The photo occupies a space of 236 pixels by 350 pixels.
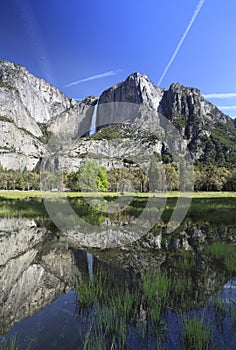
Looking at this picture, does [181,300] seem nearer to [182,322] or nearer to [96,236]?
[182,322]

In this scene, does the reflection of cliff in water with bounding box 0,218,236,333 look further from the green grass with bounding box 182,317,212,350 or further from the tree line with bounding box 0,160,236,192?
the tree line with bounding box 0,160,236,192

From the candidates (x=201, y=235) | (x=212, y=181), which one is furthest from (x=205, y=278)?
(x=212, y=181)

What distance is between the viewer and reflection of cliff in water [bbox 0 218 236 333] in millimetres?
4867

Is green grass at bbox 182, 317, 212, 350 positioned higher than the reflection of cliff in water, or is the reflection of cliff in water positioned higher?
green grass at bbox 182, 317, 212, 350

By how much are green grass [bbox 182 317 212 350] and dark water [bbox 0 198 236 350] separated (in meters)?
0.02

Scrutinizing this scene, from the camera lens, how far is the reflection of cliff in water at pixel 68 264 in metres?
4.87

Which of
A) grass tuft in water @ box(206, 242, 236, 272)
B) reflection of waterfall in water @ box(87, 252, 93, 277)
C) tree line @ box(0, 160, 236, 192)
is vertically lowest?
reflection of waterfall in water @ box(87, 252, 93, 277)

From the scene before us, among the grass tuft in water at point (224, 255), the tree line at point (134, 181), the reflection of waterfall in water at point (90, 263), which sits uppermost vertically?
the tree line at point (134, 181)

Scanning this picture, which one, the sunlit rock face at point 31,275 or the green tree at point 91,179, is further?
the green tree at point 91,179

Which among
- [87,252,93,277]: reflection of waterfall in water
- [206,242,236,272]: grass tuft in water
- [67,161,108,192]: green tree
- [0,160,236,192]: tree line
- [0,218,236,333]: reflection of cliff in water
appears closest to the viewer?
[0,218,236,333]: reflection of cliff in water

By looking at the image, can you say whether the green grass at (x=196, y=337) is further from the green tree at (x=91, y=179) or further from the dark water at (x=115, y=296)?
the green tree at (x=91, y=179)

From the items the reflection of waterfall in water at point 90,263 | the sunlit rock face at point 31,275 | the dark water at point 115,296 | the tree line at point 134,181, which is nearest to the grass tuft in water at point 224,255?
the dark water at point 115,296

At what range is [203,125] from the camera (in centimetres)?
19838

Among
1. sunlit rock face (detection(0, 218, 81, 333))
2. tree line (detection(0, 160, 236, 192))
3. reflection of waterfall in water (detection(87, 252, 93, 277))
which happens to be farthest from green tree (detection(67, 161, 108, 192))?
reflection of waterfall in water (detection(87, 252, 93, 277))
